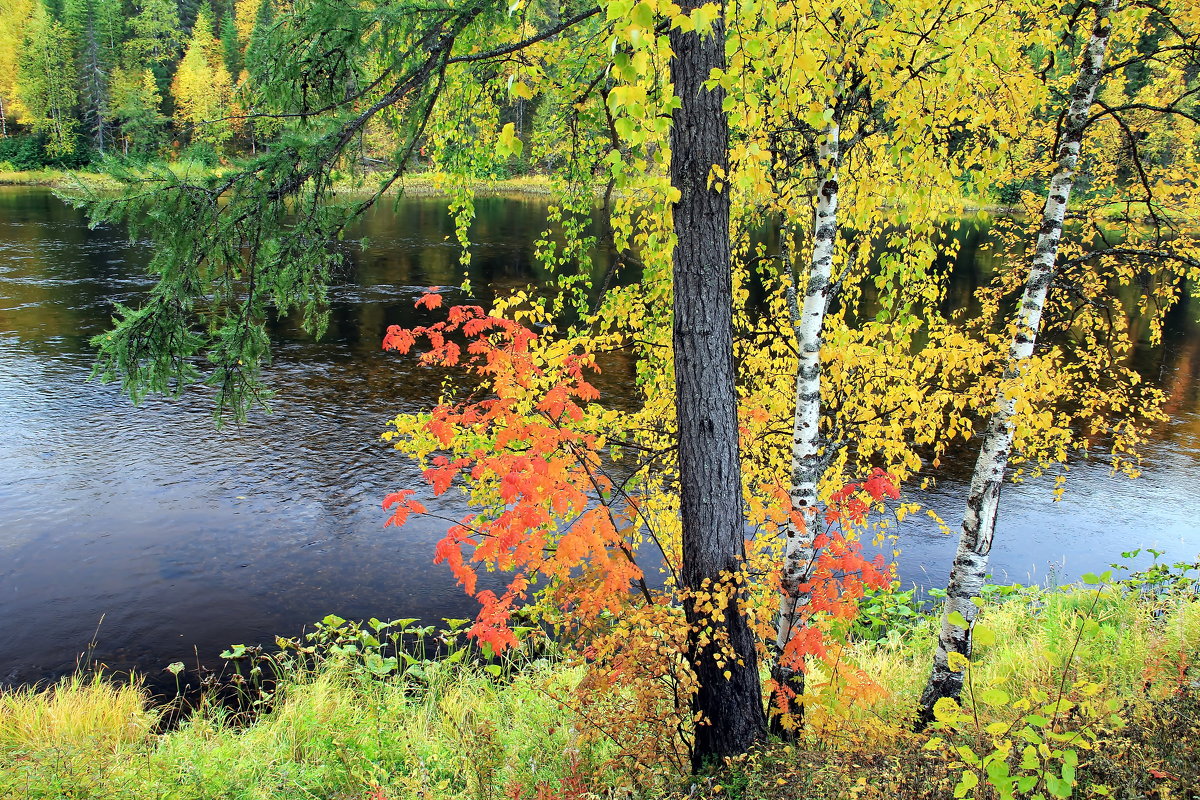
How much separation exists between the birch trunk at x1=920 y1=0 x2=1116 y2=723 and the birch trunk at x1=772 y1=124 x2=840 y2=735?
0.93 metres

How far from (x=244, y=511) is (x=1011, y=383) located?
10.5 m

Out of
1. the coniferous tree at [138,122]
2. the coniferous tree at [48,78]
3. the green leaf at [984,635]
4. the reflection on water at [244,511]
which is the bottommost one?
the reflection on water at [244,511]

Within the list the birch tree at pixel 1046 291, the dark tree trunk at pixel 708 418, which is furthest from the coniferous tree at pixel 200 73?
the birch tree at pixel 1046 291

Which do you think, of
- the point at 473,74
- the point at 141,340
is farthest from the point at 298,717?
the point at 473,74

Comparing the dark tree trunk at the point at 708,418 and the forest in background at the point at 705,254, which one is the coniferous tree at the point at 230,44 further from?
the dark tree trunk at the point at 708,418

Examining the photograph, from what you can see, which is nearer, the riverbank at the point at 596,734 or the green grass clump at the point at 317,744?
the riverbank at the point at 596,734

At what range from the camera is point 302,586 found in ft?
31.5

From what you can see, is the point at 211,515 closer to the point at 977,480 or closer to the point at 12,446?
the point at 12,446

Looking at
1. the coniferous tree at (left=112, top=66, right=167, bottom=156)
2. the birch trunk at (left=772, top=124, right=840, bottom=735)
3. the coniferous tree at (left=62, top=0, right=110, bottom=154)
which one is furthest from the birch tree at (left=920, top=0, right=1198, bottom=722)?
the coniferous tree at (left=62, top=0, right=110, bottom=154)

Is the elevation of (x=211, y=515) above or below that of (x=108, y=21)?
below

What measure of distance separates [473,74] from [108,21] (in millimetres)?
50885

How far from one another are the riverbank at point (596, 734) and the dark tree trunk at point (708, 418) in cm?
36

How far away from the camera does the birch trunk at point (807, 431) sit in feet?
15.9

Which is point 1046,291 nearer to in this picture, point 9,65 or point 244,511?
point 244,511
